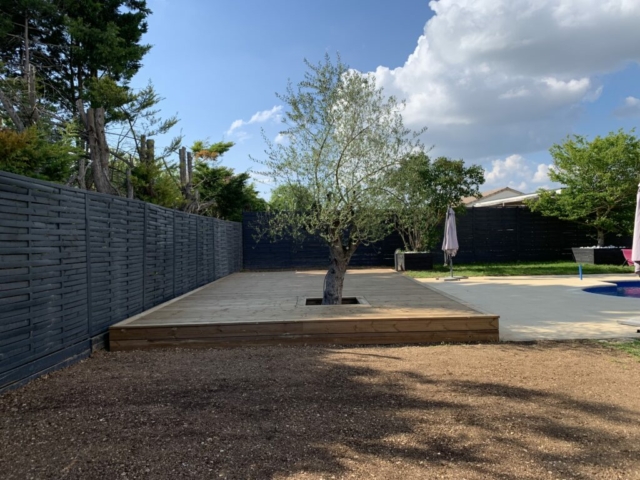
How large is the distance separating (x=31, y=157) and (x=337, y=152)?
16.6ft

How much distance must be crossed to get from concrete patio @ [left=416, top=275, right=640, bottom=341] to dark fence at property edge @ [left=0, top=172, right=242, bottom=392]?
15.4 feet

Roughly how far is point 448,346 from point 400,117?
354 cm

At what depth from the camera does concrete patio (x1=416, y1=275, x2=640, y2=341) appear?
17.4 feet

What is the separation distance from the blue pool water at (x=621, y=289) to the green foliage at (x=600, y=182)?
17.5 ft

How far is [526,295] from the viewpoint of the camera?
27.6ft

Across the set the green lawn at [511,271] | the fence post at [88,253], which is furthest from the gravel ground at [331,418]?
the green lawn at [511,271]

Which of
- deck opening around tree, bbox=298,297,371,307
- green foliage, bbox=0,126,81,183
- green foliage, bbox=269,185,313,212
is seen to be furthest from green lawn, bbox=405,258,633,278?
green foliage, bbox=0,126,81,183

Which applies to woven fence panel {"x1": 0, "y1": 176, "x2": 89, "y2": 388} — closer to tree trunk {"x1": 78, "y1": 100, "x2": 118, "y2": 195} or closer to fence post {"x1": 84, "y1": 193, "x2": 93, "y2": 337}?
fence post {"x1": 84, "y1": 193, "x2": 93, "y2": 337}

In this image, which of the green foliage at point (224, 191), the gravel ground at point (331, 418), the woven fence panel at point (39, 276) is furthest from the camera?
the green foliage at point (224, 191)

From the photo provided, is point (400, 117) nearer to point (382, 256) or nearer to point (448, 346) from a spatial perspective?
point (448, 346)

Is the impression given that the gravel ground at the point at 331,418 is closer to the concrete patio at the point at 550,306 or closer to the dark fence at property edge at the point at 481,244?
the concrete patio at the point at 550,306

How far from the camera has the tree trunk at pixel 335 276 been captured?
6.32 m

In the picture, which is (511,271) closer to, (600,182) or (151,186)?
(600,182)

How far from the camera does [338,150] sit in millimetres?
6117
